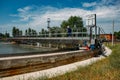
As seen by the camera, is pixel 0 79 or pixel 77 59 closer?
pixel 0 79

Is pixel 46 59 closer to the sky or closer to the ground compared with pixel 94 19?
closer to the ground

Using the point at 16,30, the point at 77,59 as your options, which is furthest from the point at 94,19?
the point at 16,30

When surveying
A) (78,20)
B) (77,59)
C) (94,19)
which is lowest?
(77,59)

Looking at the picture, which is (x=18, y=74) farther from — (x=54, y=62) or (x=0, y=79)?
(x=54, y=62)

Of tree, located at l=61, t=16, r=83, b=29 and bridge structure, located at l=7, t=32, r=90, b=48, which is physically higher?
tree, located at l=61, t=16, r=83, b=29

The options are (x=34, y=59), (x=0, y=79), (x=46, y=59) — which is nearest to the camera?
(x=0, y=79)

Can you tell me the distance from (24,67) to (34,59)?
1.12m

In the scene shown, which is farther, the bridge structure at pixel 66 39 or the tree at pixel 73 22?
the tree at pixel 73 22

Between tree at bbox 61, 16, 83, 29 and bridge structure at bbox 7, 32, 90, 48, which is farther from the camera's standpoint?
tree at bbox 61, 16, 83, 29

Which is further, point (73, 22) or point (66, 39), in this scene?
point (73, 22)

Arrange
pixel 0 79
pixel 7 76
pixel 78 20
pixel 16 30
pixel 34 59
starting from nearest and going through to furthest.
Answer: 1. pixel 0 79
2. pixel 7 76
3. pixel 34 59
4. pixel 78 20
5. pixel 16 30

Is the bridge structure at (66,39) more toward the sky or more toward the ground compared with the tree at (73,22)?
more toward the ground

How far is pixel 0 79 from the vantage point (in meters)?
8.32

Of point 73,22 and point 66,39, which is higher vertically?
point 73,22
